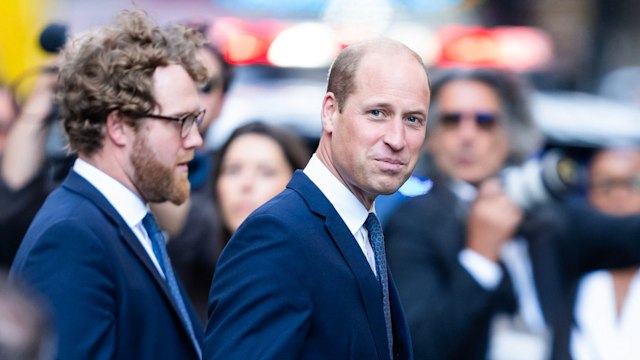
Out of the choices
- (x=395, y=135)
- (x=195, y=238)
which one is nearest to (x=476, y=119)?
(x=195, y=238)

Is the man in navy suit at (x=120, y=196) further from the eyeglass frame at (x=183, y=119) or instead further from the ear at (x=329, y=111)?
the ear at (x=329, y=111)

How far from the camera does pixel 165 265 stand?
3.10 m

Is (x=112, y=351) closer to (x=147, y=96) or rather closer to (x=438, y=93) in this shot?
(x=147, y=96)

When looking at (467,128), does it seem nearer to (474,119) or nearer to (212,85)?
(474,119)

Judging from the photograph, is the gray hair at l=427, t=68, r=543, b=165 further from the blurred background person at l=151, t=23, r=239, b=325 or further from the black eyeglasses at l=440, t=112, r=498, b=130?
the blurred background person at l=151, t=23, r=239, b=325

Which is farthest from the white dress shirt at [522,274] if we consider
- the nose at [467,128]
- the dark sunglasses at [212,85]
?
the dark sunglasses at [212,85]

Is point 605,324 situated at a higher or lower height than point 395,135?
lower

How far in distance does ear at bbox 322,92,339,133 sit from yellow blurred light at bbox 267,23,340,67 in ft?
21.0

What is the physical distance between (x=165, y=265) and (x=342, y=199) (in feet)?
2.51

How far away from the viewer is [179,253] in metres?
4.38

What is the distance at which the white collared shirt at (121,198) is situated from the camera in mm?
2996

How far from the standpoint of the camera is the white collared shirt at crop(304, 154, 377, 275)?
2.57 metres

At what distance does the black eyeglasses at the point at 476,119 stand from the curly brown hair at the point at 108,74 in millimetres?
1792

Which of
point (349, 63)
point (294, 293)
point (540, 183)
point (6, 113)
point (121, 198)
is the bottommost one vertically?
point (6, 113)
